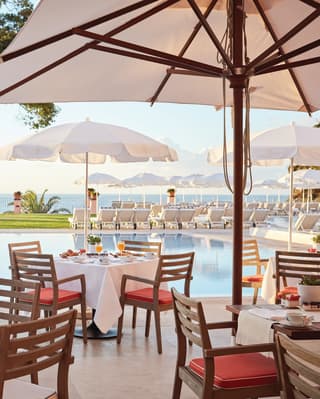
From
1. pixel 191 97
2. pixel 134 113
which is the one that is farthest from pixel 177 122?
pixel 191 97

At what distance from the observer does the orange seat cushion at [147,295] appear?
19.4ft

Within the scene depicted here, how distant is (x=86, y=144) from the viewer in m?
6.94

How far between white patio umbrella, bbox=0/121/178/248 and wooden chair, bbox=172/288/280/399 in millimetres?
3499

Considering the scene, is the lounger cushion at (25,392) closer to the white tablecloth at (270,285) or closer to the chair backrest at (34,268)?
the chair backrest at (34,268)

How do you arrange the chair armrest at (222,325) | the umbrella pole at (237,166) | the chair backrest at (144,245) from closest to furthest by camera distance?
the chair armrest at (222,325), the umbrella pole at (237,166), the chair backrest at (144,245)

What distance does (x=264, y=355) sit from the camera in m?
3.85

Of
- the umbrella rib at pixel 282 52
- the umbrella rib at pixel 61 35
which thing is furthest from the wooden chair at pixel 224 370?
the umbrella rib at pixel 282 52

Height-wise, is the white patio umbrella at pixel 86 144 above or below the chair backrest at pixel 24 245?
above

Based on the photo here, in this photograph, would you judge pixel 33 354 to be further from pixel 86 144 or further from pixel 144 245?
pixel 144 245

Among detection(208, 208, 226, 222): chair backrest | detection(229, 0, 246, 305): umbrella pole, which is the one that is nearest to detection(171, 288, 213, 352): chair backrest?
detection(229, 0, 246, 305): umbrella pole

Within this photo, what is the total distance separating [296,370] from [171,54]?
9.30ft

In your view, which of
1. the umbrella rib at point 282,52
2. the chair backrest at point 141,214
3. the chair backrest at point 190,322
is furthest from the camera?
the chair backrest at point 141,214

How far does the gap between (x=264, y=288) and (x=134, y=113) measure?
3956 cm

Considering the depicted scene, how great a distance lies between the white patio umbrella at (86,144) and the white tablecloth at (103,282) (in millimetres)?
1294
